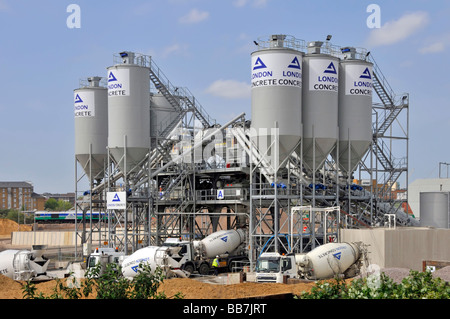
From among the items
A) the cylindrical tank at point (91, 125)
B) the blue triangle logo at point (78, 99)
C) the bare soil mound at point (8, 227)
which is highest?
the blue triangle logo at point (78, 99)

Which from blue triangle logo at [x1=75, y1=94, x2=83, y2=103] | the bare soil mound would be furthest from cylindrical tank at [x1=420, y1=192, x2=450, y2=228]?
the bare soil mound

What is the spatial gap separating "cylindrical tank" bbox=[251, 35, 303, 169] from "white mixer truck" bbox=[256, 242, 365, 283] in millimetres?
9807

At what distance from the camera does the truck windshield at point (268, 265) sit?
111 feet

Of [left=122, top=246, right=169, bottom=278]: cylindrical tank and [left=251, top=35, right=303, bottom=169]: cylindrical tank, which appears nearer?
[left=122, top=246, right=169, bottom=278]: cylindrical tank

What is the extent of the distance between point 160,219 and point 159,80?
42.2 ft

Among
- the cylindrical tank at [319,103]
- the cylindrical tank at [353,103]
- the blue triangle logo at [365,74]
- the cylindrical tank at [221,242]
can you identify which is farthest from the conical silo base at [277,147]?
the blue triangle logo at [365,74]

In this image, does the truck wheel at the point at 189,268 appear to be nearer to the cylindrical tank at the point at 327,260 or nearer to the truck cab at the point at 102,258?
the truck cab at the point at 102,258

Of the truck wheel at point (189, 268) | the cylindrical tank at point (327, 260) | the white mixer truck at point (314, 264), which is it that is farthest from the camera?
the truck wheel at point (189, 268)

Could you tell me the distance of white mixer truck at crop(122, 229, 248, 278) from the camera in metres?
36.1

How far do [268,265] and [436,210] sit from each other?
27.4 meters

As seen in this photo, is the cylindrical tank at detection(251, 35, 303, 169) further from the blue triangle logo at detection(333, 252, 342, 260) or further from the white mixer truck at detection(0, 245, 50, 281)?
the white mixer truck at detection(0, 245, 50, 281)

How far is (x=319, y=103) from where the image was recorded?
155 feet

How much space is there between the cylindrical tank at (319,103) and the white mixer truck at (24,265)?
20.9 m

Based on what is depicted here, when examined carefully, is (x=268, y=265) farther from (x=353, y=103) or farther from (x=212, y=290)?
(x=353, y=103)
